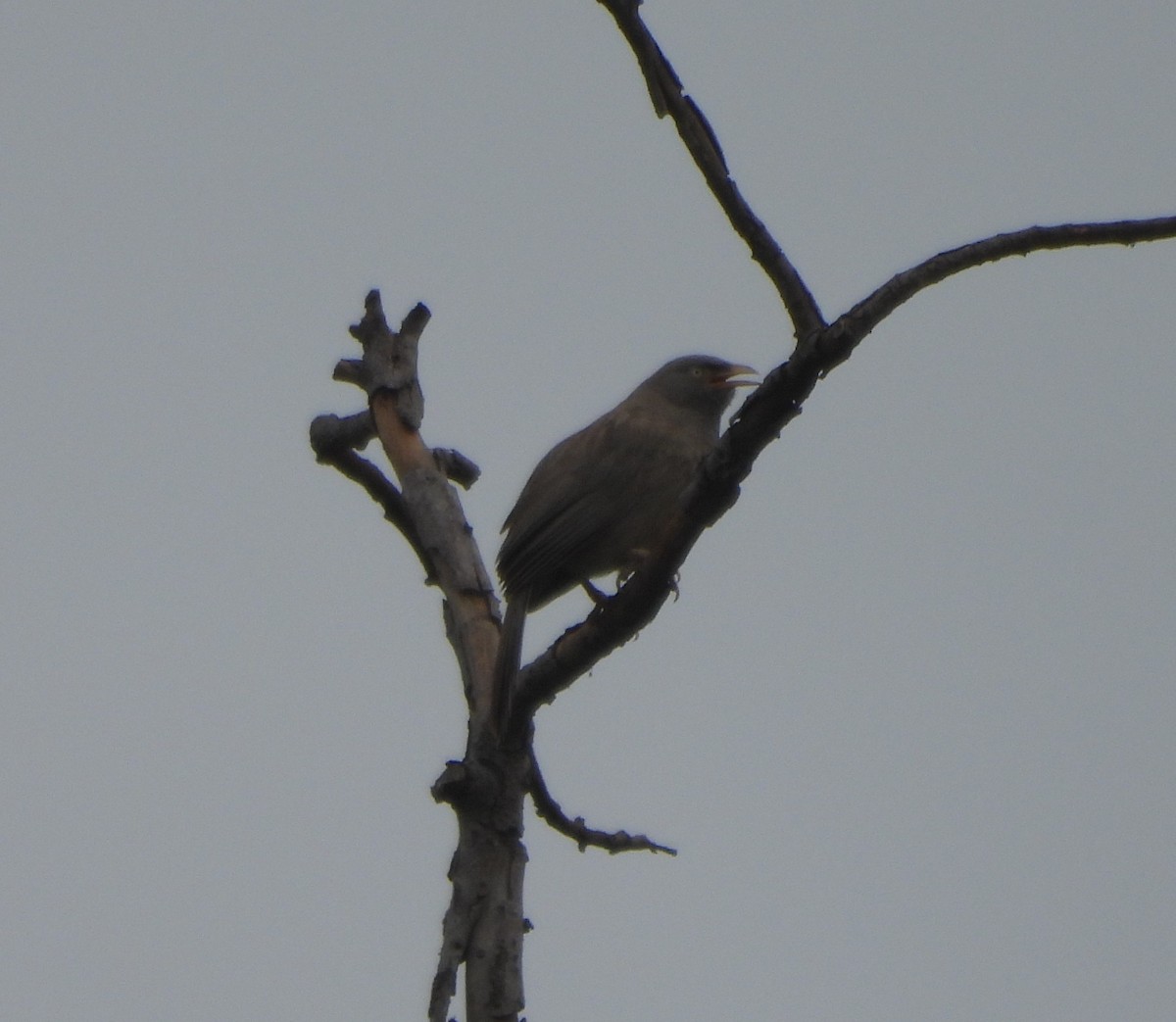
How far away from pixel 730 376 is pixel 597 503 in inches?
59.0

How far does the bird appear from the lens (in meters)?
6.06

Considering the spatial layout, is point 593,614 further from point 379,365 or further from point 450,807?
point 379,365

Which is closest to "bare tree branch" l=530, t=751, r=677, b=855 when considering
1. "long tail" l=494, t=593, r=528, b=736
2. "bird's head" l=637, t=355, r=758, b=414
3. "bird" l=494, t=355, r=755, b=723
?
"long tail" l=494, t=593, r=528, b=736

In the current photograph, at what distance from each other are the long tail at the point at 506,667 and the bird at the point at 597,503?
594 millimetres

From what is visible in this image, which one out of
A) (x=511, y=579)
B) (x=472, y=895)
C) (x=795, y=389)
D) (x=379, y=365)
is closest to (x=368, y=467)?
(x=379, y=365)

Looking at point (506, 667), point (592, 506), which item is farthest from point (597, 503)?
point (506, 667)

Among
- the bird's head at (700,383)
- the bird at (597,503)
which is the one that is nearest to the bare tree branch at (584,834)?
the bird at (597,503)

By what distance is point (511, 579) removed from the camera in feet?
19.8

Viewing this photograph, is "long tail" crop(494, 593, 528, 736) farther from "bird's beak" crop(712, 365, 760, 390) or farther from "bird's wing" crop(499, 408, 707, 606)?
"bird's beak" crop(712, 365, 760, 390)

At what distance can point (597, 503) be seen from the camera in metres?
6.20

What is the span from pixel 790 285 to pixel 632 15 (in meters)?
0.65

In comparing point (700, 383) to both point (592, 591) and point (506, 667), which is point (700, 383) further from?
point (506, 667)

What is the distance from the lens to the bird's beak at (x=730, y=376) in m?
7.24

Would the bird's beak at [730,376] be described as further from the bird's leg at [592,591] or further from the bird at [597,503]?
the bird's leg at [592,591]
